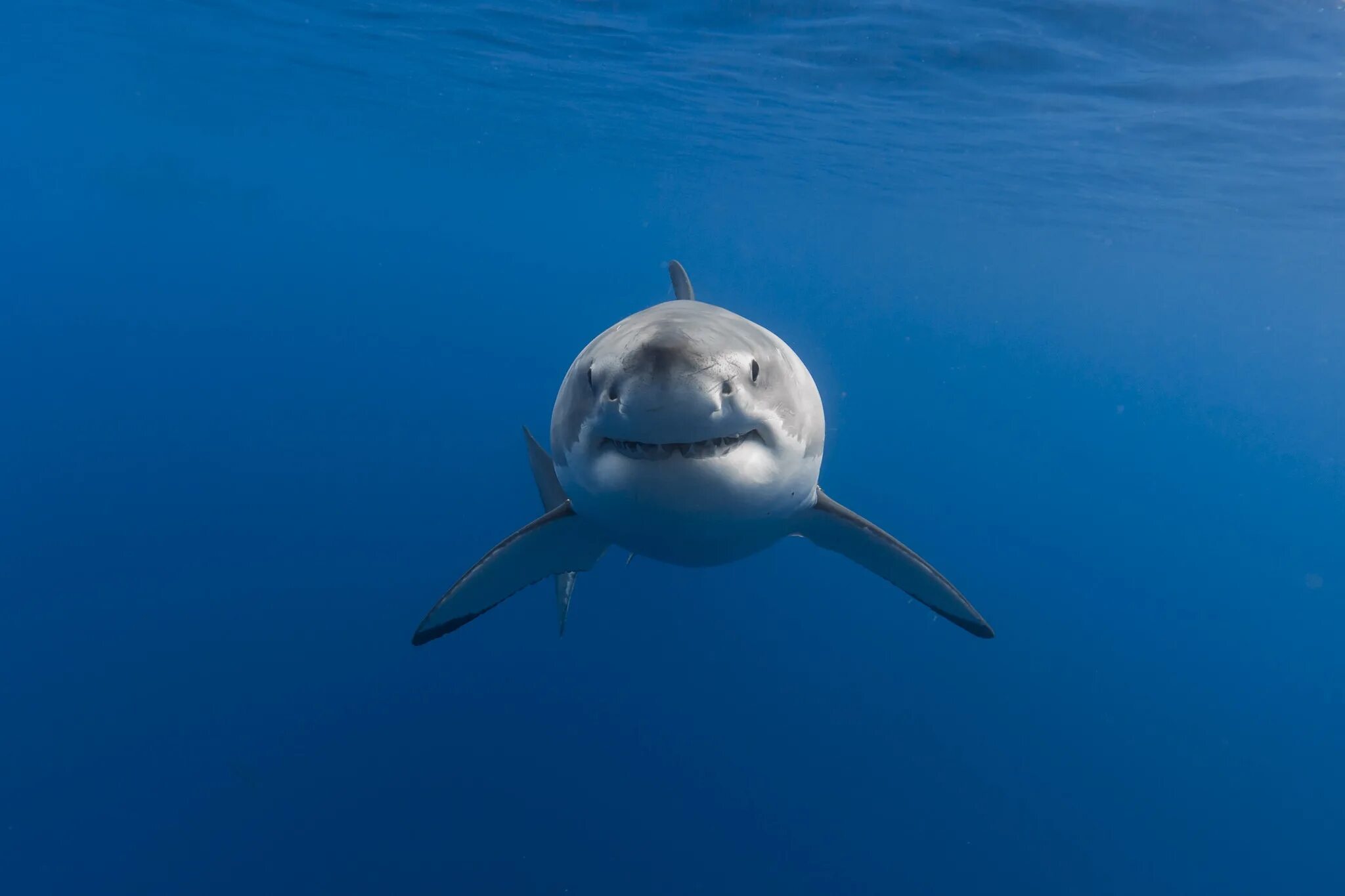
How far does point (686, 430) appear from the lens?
3.03m

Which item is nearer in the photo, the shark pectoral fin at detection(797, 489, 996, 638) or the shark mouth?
the shark mouth

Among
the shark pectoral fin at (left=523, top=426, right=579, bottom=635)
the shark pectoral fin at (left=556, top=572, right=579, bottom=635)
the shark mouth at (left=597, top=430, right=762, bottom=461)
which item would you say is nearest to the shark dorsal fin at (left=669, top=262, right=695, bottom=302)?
the shark pectoral fin at (left=523, top=426, right=579, bottom=635)

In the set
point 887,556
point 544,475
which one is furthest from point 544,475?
point 887,556

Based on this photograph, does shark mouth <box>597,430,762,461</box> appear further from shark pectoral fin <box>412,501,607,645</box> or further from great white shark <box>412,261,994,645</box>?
shark pectoral fin <box>412,501,607,645</box>

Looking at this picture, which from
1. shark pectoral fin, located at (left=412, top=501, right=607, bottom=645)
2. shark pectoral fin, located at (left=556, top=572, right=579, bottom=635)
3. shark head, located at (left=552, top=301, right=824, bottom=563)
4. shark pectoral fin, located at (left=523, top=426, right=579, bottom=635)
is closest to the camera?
shark head, located at (left=552, top=301, right=824, bottom=563)

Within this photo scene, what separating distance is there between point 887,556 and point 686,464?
2.25 metres

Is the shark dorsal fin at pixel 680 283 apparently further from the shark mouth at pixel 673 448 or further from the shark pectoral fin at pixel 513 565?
the shark mouth at pixel 673 448

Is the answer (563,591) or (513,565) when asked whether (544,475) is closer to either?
(563,591)

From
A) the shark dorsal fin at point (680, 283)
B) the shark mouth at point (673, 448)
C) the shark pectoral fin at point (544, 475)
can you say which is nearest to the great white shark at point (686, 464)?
the shark mouth at point (673, 448)

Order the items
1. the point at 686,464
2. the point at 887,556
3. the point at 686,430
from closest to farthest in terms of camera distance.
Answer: the point at 686,430 < the point at 686,464 < the point at 887,556

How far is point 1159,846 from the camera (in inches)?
399

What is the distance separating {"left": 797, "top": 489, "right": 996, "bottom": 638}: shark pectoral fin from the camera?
472cm

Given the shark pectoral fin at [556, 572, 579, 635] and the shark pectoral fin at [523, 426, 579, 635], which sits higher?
the shark pectoral fin at [523, 426, 579, 635]

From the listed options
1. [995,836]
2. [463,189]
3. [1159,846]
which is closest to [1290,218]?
[1159,846]
